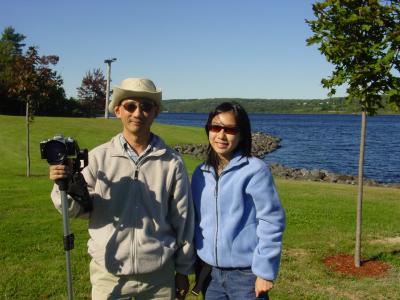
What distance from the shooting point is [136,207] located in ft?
11.7

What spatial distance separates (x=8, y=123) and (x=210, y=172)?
1408 inches

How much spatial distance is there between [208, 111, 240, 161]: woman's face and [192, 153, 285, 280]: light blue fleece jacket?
11cm

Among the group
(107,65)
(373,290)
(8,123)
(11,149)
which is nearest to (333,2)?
(373,290)

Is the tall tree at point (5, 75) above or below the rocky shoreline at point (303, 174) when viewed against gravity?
above

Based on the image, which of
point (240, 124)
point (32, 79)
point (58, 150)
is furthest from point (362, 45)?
point (32, 79)

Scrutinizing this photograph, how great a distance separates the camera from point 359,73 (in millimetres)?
6387

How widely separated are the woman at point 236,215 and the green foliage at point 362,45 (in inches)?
135

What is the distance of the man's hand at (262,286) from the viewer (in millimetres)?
3430

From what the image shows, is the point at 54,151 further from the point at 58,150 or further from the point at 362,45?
the point at 362,45

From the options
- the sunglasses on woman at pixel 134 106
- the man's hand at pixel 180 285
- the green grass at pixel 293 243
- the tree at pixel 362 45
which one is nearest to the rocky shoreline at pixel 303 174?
the green grass at pixel 293 243

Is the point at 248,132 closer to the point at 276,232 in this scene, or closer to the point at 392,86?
the point at 276,232

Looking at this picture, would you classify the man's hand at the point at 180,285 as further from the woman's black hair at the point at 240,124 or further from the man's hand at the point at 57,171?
the man's hand at the point at 57,171

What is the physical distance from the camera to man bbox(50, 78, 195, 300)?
A: 11.6ft

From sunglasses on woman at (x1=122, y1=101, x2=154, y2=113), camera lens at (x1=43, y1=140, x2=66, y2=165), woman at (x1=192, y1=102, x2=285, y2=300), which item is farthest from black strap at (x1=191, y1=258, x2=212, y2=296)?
camera lens at (x1=43, y1=140, x2=66, y2=165)
